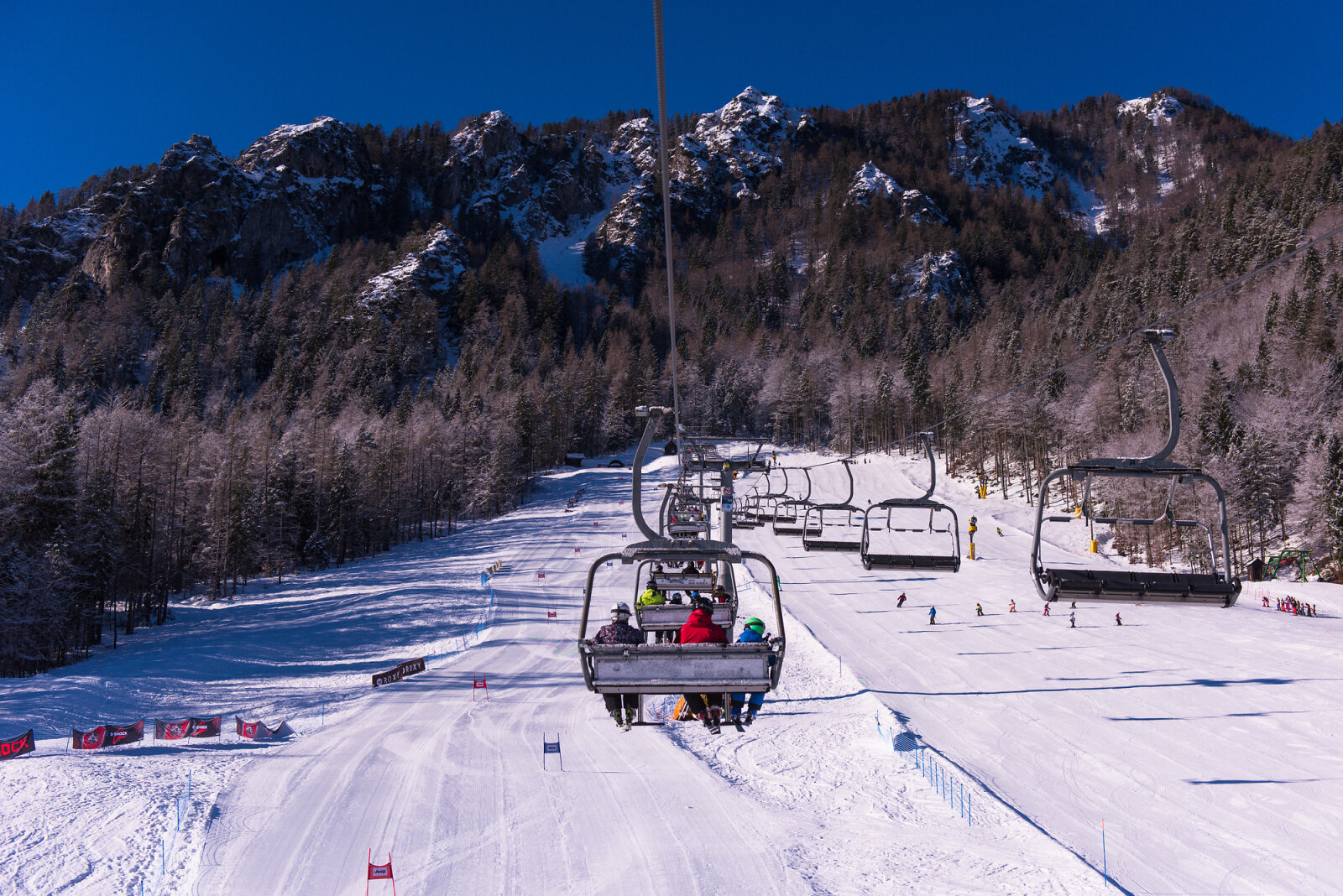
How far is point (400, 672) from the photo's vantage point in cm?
2850

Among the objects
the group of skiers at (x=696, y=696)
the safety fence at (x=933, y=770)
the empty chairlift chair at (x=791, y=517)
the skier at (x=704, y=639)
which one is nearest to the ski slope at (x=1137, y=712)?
the safety fence at (x=933, y=770)

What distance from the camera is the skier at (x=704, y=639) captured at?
24.8 feet

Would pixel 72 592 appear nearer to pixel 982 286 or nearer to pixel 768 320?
pixel 768 320

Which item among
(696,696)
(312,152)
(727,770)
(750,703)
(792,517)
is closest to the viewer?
(750,703)

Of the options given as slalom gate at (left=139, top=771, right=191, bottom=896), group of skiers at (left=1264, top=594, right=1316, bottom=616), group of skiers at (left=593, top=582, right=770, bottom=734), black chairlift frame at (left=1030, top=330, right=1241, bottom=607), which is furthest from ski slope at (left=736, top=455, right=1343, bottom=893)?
slalom gate at (left=139, top=771, right=191, bottom=896)

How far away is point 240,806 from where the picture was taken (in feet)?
57.0

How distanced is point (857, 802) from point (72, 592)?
34.3 meters

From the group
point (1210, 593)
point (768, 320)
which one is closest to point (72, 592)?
point (1210, 593)

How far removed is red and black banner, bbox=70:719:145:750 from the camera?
1955cm

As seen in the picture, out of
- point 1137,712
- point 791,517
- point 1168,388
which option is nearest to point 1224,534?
point 1168,388

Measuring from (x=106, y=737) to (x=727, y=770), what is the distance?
17.4 meters

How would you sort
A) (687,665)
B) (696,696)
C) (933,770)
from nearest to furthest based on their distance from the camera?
(687,665) < (696,696) < (933,770)

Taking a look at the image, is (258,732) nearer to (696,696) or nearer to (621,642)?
(621,642)

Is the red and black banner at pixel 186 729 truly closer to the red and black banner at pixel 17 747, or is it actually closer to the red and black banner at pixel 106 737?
the red and black banner at pixel 106 737
